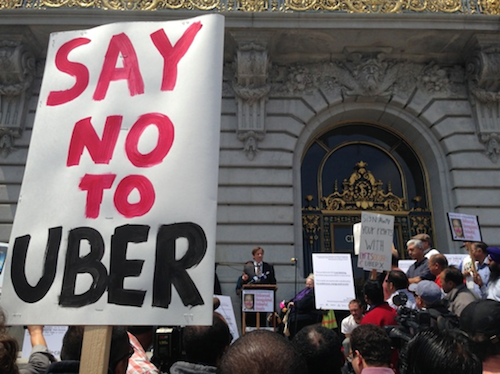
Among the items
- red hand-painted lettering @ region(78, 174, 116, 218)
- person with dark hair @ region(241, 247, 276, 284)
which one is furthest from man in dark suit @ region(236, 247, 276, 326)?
red hand-painted lettering @ region(78, 174, 116, 218)

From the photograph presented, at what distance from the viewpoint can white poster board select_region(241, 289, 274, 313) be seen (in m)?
8.35

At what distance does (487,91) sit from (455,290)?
9.15m

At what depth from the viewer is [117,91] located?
2.67m

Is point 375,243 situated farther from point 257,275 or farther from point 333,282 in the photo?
point 257,275

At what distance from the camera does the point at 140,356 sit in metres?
2.81

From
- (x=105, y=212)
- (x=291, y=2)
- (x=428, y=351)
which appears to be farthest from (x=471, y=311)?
(x=291, y=2)

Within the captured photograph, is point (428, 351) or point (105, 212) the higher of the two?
point (105, 212)

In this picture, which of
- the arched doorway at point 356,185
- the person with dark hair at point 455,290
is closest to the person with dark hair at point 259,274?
the arched doorway at point 356,185

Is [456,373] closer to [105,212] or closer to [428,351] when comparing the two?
[428,351]

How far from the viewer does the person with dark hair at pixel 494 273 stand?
5.81m

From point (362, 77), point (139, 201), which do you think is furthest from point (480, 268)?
point (362, 77)

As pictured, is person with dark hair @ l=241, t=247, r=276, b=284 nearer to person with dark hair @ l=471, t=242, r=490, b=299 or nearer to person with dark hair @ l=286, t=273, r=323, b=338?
person with dark hair @ l=286, t=273, r=323, b=338

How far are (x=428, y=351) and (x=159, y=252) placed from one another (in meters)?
1.37

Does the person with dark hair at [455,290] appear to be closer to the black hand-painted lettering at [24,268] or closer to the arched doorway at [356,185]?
the black hand-painted lettering at [24,268]
